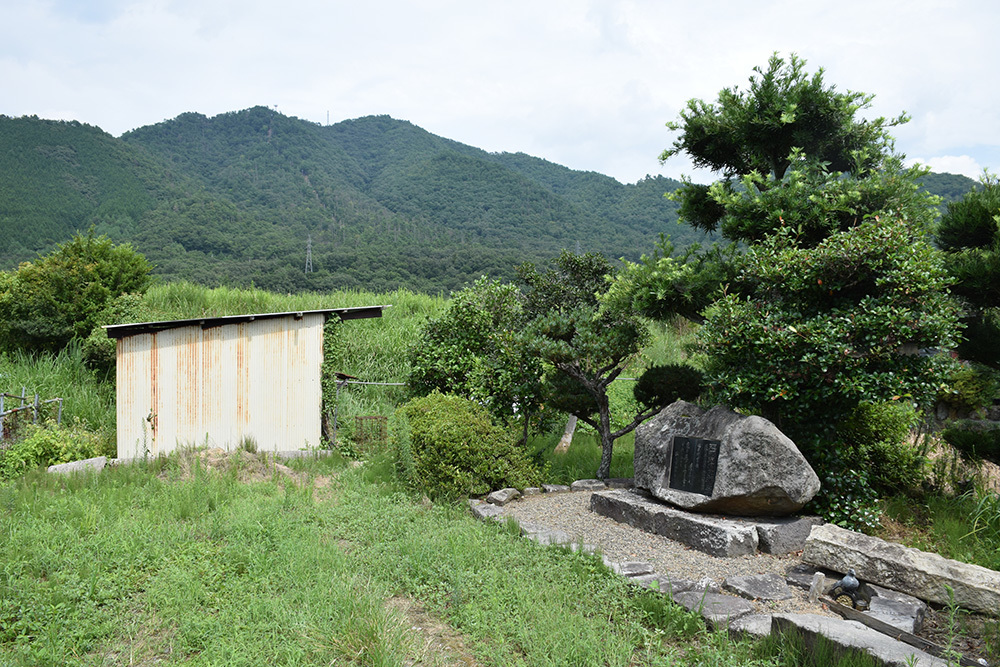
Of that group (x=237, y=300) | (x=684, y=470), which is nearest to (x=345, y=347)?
(x=237, y=300)

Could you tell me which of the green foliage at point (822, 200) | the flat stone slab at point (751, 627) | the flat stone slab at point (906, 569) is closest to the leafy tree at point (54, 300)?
the green foliage at point (822, 200)

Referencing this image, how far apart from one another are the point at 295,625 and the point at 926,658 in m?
3.70

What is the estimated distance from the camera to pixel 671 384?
8094mm

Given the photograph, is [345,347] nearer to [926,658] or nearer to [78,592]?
[78,592]

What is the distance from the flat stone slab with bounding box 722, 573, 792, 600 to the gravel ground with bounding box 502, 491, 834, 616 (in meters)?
0.06

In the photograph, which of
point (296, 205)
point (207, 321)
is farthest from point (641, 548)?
point (296, 205)

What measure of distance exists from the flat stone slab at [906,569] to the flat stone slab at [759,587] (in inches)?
17.2

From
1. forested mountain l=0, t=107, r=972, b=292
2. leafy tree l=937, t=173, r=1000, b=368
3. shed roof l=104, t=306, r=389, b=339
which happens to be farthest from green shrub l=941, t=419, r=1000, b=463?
forested mountain l=0, t=107, r=972, b=292

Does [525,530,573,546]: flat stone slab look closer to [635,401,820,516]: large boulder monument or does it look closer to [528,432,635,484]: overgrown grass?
[635,401,820,516]: large boulder monument

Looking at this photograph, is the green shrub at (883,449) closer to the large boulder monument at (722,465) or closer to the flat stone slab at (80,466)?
the large boulder monument at (722,465)

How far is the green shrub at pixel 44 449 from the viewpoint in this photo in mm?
8352

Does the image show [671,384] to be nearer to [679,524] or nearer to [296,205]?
[679,524]

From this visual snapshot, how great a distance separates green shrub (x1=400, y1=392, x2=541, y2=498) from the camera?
23.8ft

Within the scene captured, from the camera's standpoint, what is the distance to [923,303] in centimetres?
566
